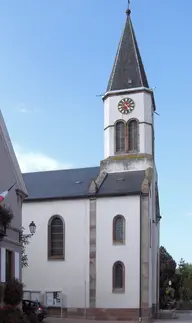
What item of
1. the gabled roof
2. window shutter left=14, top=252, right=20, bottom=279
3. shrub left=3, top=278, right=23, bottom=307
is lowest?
shrub left=3, top=278, right=23, bottom=307

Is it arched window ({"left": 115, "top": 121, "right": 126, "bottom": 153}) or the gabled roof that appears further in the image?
arched window ({"left": 115, "top": 121, "right": 126, "bottom": 153})

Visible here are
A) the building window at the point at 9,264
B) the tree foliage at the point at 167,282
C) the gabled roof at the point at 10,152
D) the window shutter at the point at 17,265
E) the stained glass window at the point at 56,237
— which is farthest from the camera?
the tree foliage at the point at 167,282

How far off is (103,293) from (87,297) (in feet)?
4.19

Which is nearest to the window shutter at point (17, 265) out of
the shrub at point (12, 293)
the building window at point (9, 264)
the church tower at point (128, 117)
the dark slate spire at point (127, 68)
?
the building window at point (9, 264)

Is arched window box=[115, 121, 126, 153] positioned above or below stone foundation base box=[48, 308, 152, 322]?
above

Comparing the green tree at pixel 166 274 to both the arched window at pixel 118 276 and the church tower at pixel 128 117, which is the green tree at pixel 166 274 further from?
the church tower at pixel 128 117

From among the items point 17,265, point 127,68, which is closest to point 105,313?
point 17,265

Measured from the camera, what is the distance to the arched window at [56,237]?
3688cm

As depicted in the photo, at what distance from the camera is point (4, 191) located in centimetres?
1978

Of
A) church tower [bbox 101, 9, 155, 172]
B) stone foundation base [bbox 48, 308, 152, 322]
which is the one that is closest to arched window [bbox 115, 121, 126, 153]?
church tower [bbox 101, 9, 155, 172]

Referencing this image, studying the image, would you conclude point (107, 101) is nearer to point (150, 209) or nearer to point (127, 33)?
point (127, 33)

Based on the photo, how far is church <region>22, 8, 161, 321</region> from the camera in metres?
34.4

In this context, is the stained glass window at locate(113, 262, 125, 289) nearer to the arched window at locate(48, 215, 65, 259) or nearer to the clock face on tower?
the arched window at locate(48, 215, 65, 259)

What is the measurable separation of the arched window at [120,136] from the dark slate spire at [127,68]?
3.19 metres
